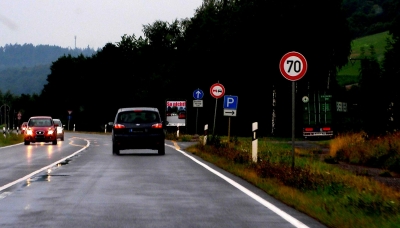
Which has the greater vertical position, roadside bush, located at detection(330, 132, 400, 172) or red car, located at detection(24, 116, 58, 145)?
red car, located at detection(24, 116, 58, 145)

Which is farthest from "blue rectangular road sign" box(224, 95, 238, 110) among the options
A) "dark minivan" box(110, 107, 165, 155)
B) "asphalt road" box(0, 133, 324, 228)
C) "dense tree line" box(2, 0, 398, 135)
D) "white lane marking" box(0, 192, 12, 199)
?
"white lane marking" box(0, 192, 12, 199)

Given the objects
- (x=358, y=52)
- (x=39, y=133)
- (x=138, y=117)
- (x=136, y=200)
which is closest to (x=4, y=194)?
(x=136, y=200)

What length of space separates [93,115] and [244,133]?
4511cm

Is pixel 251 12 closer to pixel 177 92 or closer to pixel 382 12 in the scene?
pixel 177 92

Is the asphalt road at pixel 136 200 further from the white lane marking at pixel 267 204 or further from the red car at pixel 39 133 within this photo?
the red car at pixel 39 133

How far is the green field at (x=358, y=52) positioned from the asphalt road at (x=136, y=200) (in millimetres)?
82174

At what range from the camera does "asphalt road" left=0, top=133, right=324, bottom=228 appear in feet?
33.2

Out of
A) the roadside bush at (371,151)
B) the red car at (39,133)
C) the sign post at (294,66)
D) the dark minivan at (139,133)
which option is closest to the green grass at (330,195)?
the sign post at (294,66)

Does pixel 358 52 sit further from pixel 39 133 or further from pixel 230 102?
pixel 230 102

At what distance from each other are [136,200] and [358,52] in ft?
368

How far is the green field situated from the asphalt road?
270ft

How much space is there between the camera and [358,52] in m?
122

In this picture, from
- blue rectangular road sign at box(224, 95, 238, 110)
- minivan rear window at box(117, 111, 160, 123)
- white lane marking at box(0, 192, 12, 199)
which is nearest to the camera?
white lane marking at box(0, 192, 12, 199)

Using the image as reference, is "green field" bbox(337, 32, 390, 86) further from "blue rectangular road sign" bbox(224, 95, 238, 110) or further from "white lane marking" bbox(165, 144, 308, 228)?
"white lane marking" bbox(165, 144, 308, 228)
